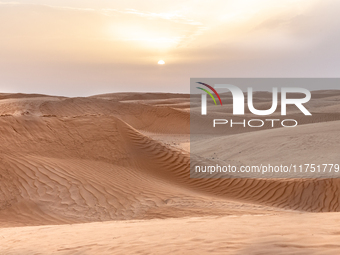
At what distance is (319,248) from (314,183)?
9.03 m

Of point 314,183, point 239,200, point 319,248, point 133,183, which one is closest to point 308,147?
point 314,183

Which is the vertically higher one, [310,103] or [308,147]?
[310,103]

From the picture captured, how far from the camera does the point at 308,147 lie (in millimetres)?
16781

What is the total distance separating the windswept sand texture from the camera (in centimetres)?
486

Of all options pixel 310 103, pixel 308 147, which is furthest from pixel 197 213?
pixel 310 103

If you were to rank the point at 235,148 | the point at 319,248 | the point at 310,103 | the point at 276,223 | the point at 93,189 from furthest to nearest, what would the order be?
the point at 310,103 → the point at 235,148 → the point at 93,189 → the point at 276,223 → the point at 319,248

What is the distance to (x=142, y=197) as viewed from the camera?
1042 cm

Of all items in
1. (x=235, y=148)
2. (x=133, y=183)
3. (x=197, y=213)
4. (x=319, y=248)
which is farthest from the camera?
(x=235, y=148)

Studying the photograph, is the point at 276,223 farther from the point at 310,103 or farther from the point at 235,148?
the point at 310,103

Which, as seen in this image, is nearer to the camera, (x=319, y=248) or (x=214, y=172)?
(x=319, y=248)

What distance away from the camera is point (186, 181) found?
13219 millimetres

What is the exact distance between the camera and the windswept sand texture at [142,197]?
486cm

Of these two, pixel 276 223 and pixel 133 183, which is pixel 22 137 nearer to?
pixel 133 183

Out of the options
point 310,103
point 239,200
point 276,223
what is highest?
point 310,103
